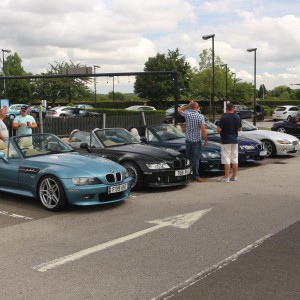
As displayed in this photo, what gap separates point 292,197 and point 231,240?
3.05 meters

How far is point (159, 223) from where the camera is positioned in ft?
20.6

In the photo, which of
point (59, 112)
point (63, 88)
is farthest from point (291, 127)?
point (63, 88)

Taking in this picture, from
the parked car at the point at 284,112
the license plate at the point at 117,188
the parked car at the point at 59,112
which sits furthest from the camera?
the parked car at the point at 284,112

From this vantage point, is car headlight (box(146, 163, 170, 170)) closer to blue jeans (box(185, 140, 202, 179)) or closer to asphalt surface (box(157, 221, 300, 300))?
blue jeans (box(185, 140, 202, 179))

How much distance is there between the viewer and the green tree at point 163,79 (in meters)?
57.6

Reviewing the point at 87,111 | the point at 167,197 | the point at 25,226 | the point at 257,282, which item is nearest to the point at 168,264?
the point at 257,282

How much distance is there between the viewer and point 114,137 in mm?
10031

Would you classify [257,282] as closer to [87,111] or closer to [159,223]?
[159,223]

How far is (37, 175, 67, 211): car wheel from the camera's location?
6.95 metres

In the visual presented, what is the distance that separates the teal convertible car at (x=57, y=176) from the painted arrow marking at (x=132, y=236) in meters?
1.16

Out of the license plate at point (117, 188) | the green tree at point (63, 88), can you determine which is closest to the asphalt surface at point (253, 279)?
the license plate at point (117, 188)

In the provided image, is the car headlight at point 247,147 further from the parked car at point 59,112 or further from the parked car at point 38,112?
the parked car at point 59,112

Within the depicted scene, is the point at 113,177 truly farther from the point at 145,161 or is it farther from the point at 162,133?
the point at 162,133

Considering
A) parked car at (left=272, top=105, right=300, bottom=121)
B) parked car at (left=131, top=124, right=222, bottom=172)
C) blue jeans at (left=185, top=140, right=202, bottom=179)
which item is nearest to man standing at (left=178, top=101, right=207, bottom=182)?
blue jeans at (left=185, top=140, right=202, bottom=179)
